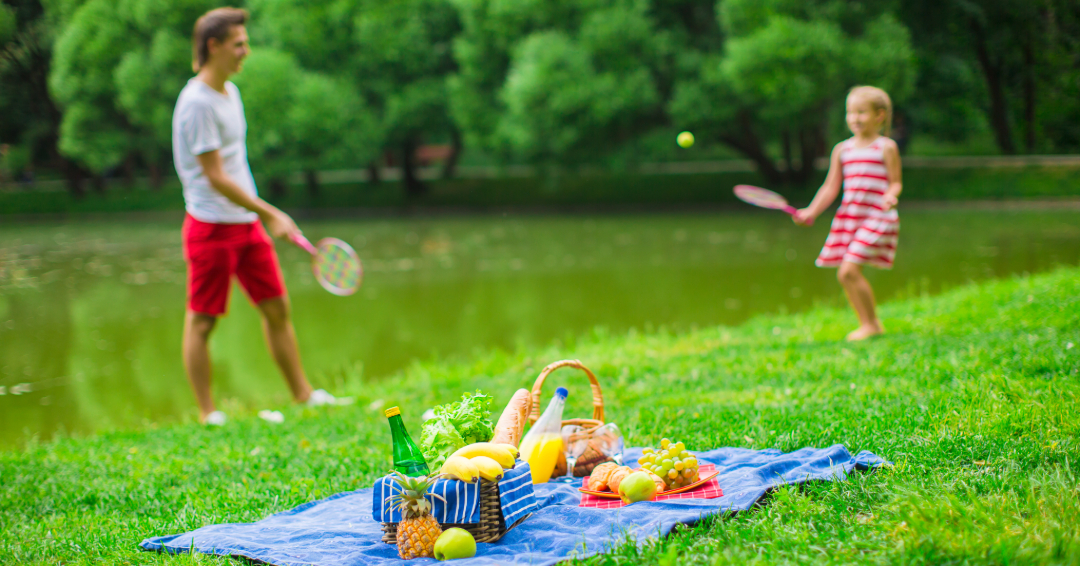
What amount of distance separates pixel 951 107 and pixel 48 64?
2749cm

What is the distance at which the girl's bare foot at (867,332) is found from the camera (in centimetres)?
551

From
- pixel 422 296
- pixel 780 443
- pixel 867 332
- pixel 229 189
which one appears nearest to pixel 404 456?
pixel 780 443

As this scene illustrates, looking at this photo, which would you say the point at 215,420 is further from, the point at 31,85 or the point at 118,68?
the point at 31,85

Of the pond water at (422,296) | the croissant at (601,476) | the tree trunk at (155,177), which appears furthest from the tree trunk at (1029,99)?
the tree trunk at (155,177)

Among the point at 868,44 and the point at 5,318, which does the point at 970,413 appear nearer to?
the point at 5,318

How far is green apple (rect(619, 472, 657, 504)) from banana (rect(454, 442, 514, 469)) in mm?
406

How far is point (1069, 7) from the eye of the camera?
13461 mm

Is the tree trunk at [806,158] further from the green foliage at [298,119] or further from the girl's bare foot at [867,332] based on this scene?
the girl's bare foot at [867,332]

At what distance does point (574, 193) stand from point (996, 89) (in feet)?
37.8

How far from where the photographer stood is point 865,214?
18.2ft

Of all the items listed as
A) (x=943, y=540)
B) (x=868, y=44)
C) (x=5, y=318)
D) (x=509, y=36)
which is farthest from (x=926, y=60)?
(x=943, y=540)

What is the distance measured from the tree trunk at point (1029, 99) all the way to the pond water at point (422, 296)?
4593 mm

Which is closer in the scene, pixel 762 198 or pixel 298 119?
pixel 762 198

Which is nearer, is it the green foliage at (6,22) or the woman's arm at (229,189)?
the woman's arm at (229,189)
